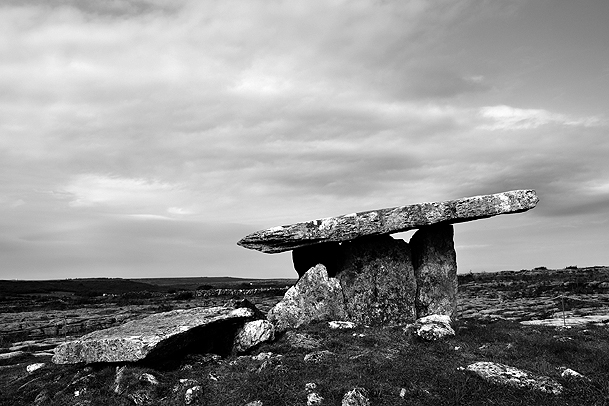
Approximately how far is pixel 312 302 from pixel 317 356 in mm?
4613

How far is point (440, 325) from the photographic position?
45.8 ft

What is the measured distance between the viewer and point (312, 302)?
16984 millimetres

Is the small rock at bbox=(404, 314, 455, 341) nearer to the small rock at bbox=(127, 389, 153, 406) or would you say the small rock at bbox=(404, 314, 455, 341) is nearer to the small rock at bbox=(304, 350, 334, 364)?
the small rock at bbox=(304, 350, 334, 364)

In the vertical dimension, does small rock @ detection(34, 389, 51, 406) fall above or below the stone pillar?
below

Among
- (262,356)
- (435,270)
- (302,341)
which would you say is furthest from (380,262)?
(262,356)

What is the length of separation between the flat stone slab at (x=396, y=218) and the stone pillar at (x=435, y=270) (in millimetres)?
1545

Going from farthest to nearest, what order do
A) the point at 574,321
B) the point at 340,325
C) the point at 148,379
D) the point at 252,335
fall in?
the point at 574,321
the point at 340,325
the point at 252,335
the point at 148,379

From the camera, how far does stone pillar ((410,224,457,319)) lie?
713 inches

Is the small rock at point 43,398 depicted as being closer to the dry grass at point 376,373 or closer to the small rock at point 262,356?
the dry grass at point 376,373

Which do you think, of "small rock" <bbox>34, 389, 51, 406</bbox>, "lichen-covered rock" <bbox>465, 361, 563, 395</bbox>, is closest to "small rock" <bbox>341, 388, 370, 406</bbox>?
"lichen-covered rock" <bbox>465, 361, 563, 395</bbox>

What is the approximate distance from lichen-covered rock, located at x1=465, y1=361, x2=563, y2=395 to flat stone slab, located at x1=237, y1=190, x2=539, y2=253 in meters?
Result: 6.29

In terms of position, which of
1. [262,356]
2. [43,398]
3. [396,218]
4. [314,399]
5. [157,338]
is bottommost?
[43,398]

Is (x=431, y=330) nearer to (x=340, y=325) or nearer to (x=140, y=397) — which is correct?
(x=340, y=325)

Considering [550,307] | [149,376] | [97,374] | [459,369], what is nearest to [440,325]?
[459,369]
